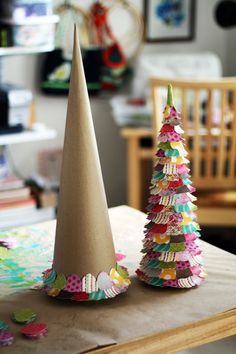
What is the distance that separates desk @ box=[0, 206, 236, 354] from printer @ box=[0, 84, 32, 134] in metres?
1.53

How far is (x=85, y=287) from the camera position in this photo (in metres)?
1.24

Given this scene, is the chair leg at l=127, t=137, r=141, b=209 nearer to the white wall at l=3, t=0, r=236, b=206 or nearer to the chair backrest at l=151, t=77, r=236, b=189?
the chair backrest at l=151, t=77, r=236, b=189

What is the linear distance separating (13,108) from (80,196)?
1604 millimetres

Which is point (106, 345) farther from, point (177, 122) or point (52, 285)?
point (177, 122)

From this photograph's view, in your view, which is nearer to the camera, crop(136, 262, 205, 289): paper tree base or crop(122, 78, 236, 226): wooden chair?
crop(136, 262, 205, 289): paper tree base

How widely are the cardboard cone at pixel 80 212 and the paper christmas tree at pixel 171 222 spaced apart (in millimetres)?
87

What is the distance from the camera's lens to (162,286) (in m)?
1.29

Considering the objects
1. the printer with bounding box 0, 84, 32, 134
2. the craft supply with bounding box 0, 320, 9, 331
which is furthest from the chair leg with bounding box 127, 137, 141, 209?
the craft supply with bounding box 0, 320, 9, 331

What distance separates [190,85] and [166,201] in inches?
49.9

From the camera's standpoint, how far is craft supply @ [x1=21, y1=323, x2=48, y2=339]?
112cm

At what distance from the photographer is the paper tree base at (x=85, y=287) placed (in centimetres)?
124

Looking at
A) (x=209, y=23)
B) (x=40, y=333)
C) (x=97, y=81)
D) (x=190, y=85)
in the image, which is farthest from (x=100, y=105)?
(x=40, y=333)

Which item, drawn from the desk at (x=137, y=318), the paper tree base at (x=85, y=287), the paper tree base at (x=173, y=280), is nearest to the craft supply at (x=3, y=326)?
the desk at (x=137, y=318)

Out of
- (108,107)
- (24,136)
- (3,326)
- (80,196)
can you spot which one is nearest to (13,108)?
(24,136)
